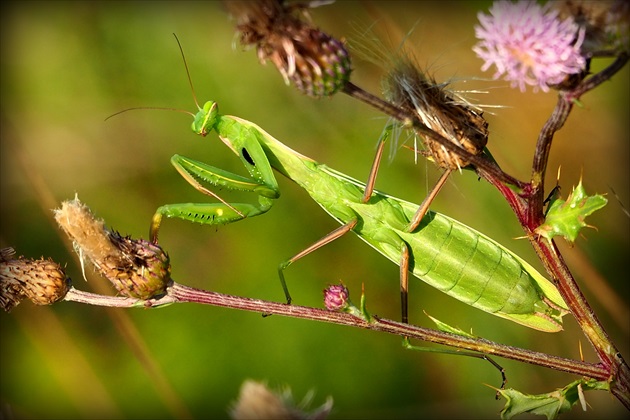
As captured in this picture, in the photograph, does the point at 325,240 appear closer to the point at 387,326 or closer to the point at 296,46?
the point at 387,326

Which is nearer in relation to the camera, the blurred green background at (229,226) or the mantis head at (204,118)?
the mantis head at (204,118)

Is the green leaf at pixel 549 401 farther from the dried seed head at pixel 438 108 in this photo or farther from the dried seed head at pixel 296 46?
the dried seed head at pixel 296 46

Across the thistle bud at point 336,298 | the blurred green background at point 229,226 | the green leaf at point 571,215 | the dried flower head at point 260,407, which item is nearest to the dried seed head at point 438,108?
the green leaf at point 571,215

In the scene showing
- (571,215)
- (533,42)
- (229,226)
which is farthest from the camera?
(229,226)

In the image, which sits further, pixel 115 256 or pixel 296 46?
pixel 115 256

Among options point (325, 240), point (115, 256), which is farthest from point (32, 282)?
point (325, 240)
